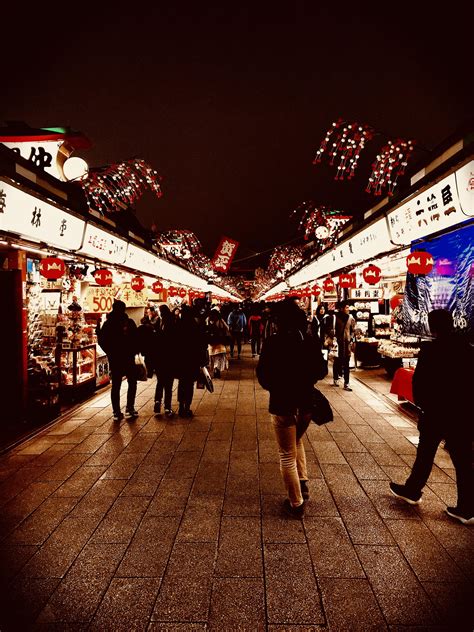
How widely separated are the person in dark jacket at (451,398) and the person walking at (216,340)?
9441 mm

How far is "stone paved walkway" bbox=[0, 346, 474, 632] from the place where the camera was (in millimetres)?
3227

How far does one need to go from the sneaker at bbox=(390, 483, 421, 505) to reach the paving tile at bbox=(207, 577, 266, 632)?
2.55 meters

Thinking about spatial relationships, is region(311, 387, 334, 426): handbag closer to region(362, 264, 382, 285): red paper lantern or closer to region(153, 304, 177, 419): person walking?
region(153, 304, 177, 419): person walking

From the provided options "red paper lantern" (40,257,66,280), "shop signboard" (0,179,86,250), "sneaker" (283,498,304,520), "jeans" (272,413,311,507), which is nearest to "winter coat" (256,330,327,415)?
"jeans" (272,413,311,507)

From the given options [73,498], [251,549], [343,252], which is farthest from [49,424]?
[343,252]

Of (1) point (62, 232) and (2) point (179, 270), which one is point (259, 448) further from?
(2) point (179, 270)

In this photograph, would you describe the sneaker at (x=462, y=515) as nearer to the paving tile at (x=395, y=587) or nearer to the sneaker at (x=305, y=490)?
the paving tile at (x=395, y=587)

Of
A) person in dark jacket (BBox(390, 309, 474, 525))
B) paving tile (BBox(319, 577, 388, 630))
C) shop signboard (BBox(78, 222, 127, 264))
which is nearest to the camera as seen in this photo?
paving tile (BBox(319, 577, 388, 630))

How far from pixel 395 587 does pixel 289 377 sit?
231cm

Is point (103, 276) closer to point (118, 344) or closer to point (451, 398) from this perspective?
point (118, 344)

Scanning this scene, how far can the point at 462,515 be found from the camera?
4613 mm

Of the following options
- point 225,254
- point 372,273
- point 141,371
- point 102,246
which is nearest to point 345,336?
point 372,273

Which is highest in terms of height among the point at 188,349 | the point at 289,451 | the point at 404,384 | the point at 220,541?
the point at 188,349

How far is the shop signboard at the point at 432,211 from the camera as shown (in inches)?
214
